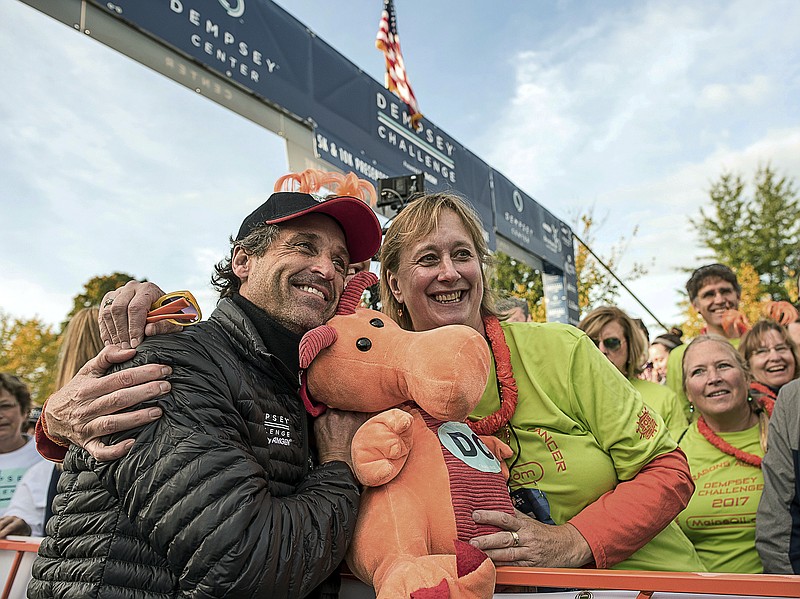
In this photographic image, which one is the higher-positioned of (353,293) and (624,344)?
(624,344)

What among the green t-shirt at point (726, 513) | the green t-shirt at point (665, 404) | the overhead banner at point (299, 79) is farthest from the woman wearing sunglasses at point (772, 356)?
the overhead banner at point (299, 79)

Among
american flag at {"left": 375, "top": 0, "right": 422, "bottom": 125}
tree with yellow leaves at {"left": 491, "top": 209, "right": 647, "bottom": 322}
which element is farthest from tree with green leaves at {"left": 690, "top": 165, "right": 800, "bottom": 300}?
american flag at {"left": 375, "top": 0, "right": 422, "bottom": 125}

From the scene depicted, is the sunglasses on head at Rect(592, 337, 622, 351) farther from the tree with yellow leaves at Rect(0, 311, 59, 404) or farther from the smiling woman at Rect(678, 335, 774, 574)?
the tree with yellow leaves at Rect(0, 311, 59, 404)

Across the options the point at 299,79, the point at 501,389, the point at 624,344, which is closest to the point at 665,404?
the point at 624,344

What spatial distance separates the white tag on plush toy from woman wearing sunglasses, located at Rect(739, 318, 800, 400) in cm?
298

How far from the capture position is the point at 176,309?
1657 mm

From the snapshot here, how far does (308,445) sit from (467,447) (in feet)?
1.43

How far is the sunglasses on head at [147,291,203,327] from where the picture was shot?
1.64m

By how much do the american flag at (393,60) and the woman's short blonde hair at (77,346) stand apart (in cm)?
378

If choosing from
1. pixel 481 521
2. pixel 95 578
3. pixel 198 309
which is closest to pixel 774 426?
pixel 481 521

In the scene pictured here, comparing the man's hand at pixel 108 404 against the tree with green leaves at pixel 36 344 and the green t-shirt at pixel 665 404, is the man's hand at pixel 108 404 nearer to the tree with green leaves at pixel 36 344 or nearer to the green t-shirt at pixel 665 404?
the green t-shirt at pixel 665 404

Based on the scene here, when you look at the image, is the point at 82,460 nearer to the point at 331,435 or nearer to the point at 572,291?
the point at 331,435

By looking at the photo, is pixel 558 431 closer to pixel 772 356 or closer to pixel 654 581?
pixel 654 581

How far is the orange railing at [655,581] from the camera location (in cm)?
139
